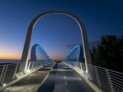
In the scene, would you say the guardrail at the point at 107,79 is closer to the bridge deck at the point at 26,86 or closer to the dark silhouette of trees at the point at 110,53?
the bridge deck at the point at 26,86

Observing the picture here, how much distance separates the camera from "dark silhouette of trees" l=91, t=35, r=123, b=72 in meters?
34.2

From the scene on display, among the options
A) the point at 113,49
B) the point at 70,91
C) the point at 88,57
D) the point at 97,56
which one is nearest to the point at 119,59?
the point at 113,49

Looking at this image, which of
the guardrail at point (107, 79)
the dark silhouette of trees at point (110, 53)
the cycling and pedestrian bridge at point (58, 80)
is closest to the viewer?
the guardrail at point (107, 79)

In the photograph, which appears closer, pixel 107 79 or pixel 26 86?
pixel 107 79

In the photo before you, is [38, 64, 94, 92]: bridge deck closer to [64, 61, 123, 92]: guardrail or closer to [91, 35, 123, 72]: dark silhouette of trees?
[64, 61, 123, 92]: guardrail

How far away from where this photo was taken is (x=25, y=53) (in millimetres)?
14109

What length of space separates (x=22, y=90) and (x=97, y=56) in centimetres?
4025

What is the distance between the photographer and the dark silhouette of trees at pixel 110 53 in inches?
1348

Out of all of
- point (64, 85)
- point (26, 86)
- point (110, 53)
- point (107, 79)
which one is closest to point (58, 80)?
point (64, 85)

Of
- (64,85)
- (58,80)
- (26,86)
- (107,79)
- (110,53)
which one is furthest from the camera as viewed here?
(110,53)

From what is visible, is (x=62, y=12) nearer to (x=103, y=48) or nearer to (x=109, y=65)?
(x=109, y=65)

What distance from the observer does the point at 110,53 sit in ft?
128

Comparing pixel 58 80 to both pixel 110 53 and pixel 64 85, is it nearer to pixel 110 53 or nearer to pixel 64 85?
pixel 64 85

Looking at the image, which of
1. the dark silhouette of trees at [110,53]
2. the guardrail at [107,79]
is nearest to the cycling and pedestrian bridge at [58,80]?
the guardrail at [107,79]
